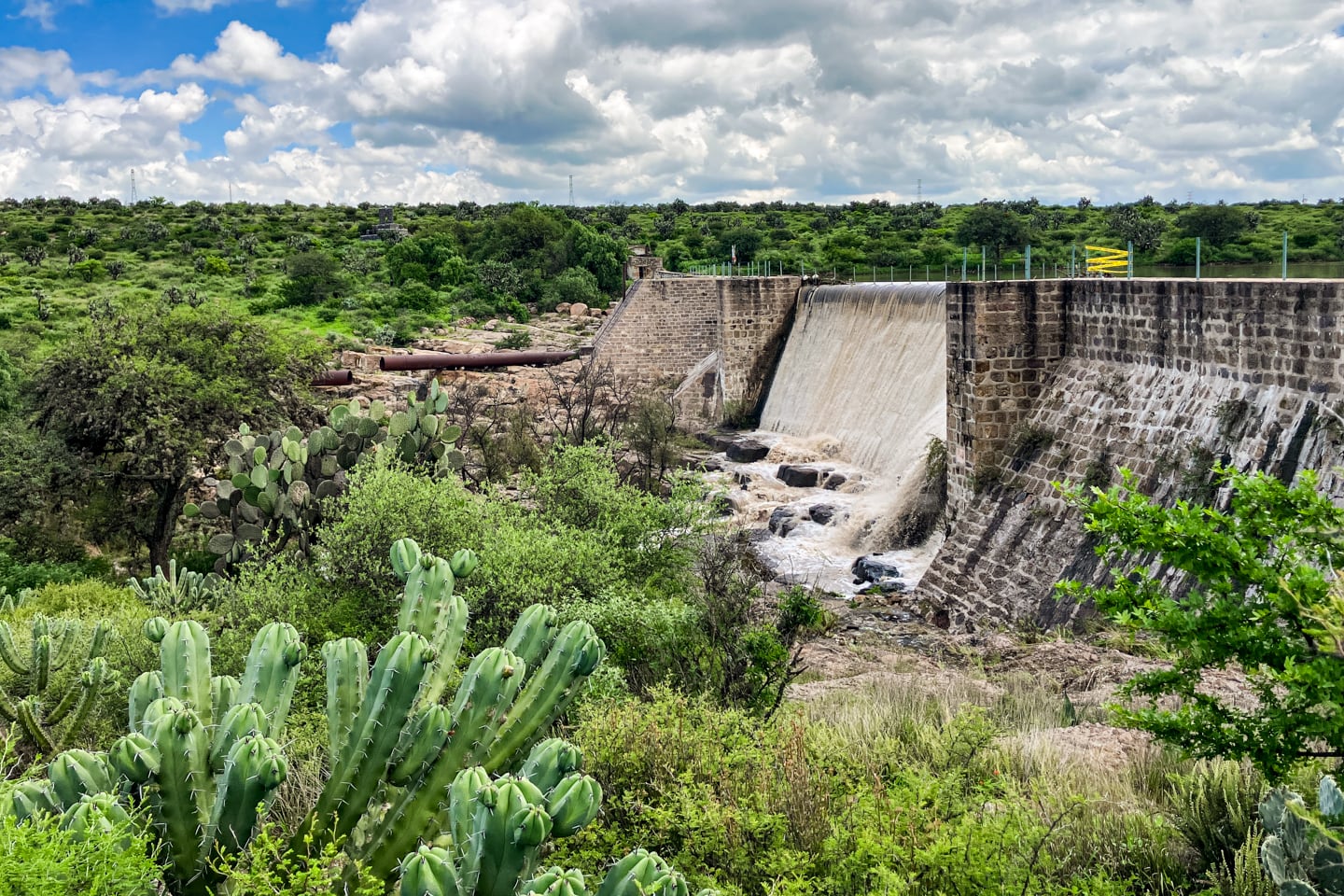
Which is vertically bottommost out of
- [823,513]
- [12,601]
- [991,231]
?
[823,513]

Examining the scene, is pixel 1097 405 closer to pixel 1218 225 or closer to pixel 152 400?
pixel 152 400

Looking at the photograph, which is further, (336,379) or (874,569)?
(336,379)

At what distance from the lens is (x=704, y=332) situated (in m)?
32.7

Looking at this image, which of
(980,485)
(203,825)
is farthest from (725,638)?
(980,485)

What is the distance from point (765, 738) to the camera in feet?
20.6

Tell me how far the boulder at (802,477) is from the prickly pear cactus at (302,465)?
31.9ft

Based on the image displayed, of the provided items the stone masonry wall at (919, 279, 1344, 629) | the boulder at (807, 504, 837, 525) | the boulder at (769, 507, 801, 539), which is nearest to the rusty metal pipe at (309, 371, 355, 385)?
the boulder at (769, 507, 801, 539)

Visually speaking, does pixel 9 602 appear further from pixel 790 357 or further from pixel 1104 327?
pixel 790 357

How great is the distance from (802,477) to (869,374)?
9.93 ft

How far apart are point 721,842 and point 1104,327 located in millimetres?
10879

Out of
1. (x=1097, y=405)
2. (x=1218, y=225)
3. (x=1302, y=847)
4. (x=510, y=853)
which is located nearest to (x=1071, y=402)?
(x=1097, y=405)

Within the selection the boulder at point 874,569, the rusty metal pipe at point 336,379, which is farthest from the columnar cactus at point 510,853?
the rusty metal pipe at point 336,379

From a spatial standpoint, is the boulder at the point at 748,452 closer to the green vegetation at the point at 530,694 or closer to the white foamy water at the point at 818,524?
the white foamy water at the point at 818,524

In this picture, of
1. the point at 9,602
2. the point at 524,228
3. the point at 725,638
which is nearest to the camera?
the point at 725,638
